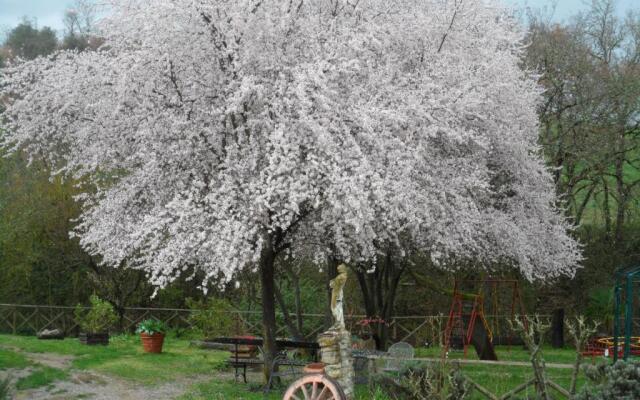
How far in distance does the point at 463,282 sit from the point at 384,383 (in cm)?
1447

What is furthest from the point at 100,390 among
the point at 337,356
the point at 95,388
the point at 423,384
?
the point at 423,384

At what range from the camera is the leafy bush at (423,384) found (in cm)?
915

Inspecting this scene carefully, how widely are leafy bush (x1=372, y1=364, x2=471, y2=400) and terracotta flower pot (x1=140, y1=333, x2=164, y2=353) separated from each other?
Result: 8300mm

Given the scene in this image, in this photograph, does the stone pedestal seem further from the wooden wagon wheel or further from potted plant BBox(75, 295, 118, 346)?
potted plant BBox(75, 295, 118, 346)

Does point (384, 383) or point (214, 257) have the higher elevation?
point (214, 257)

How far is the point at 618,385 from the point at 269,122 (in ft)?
20.1

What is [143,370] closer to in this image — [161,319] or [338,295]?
[338,295]

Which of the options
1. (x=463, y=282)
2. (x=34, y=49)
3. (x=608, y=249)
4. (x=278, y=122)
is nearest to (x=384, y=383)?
(x=278, y=122)

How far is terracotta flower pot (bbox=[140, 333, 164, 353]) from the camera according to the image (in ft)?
61.5

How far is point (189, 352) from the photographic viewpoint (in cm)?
1970

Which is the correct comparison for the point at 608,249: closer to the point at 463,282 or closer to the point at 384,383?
the point at 463,282

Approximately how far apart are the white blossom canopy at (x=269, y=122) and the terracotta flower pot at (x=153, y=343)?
4.55 metres

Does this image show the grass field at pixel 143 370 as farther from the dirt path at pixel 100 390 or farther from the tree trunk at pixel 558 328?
the tree trunk at pixel 558 328

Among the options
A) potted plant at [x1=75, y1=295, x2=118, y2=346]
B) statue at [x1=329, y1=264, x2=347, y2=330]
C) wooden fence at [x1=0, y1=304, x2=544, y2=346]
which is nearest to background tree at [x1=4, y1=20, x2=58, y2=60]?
wooden fence at [x1=0, y1=304, x2=544, y2=346]
